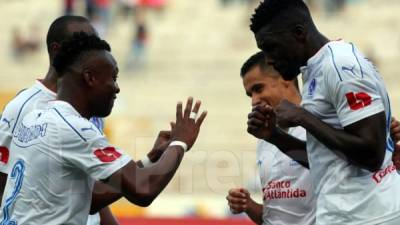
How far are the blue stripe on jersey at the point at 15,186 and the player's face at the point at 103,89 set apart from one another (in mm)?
498

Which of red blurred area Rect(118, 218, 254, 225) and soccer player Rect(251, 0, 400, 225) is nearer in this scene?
soccer player Rect(251, 0, 400, 225)

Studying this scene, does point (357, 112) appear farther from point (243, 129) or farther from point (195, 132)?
point (243, 129)

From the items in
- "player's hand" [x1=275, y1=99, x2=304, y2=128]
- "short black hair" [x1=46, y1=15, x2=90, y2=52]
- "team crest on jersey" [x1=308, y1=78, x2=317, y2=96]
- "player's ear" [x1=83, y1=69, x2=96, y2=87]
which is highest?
"short black hair" [x1=46, y1=15, x2=90, y2=52]

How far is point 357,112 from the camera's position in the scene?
16.3 feet

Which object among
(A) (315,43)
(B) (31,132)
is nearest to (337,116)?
(A) (315,43)

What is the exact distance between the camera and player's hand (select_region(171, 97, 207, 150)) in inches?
216

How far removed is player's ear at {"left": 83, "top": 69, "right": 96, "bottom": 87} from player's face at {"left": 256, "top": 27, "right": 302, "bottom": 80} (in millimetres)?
961

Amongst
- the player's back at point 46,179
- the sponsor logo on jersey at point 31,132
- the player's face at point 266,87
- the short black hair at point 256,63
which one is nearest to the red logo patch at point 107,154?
the player's back at point 46,179

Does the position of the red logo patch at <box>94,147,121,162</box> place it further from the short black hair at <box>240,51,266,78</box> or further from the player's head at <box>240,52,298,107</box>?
the short black hair at <box>240,51,266,78</box>

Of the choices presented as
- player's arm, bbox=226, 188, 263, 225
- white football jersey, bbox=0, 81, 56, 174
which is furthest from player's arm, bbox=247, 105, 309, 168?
white football jersey, bbox=0, 81, 56, 174

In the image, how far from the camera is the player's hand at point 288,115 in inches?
202

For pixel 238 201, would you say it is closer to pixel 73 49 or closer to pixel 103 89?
pixel 103 89

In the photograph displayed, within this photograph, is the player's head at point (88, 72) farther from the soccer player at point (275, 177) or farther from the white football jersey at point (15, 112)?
the soccer player at point (275, 177)

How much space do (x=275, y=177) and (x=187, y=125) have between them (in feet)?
3.39
